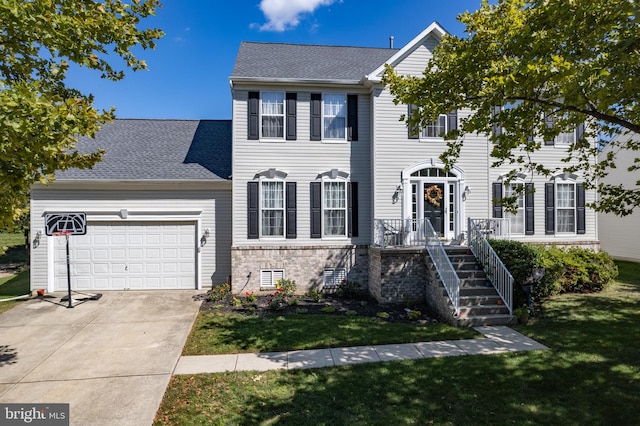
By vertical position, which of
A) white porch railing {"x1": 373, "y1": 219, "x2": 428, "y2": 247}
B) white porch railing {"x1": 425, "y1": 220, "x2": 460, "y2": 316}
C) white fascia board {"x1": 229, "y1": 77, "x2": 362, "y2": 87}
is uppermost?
white fascia board {"x1": 229, "y1": 77, "x2": 362, "y2": 87}

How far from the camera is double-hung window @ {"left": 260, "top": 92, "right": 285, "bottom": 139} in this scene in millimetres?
11594

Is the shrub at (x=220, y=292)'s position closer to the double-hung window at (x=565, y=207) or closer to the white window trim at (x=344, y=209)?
the white window trim at (x=344, y=209)

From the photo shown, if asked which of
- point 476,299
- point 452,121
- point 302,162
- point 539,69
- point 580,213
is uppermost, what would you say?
point 452,121

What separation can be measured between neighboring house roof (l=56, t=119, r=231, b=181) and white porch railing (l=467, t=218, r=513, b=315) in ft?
28.2

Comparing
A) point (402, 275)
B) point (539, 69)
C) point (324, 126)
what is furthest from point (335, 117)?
point (539, 69)

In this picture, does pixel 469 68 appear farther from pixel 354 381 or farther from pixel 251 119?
pixel 251 119

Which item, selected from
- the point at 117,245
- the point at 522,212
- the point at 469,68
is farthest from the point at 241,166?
the point at 522,212

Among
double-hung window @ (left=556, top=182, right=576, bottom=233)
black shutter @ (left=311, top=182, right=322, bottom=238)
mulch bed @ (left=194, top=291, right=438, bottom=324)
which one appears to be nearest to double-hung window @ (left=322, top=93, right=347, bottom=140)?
black shutter @ (left=311, top=182, right=322, bottom=238)

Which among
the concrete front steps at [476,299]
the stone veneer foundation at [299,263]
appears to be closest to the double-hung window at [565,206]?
the concrete front steps at [476,299]

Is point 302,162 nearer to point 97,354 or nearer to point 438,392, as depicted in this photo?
point 97,354

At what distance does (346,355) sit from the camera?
21.4 feet

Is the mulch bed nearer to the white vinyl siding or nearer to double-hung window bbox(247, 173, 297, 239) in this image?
the white vinyl siding

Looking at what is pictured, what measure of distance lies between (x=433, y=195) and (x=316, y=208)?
4114 mm

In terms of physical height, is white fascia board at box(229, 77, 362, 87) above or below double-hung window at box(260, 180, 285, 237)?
above
